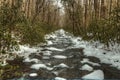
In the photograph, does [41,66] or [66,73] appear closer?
[66,73]

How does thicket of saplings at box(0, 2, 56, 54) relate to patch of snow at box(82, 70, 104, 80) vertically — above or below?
above

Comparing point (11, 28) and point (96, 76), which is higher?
point (11, 28)

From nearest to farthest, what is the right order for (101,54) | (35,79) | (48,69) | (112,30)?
(35,79)
(48,69)
(112,30)
(101,54)

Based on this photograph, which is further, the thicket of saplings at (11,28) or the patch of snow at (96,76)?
the thicket of saplings at (11,28)

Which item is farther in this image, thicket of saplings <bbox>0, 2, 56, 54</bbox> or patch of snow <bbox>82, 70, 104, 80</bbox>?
thicket of saplings <bbox>0, 2, 56, 54</bbox>

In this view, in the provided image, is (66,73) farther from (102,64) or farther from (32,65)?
(102,64)

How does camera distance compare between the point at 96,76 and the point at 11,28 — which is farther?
the point at 11,28

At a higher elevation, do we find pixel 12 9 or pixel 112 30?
pixel 12 9

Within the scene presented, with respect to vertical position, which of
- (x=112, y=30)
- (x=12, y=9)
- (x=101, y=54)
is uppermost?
(x=12, y=9)

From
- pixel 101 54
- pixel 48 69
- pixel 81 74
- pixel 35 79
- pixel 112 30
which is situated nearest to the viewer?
pixel 35 79

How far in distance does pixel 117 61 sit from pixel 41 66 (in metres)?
3.16

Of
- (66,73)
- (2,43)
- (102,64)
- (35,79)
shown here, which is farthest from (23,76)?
(102,64)

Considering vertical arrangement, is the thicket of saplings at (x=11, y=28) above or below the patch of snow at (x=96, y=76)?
above

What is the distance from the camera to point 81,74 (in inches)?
331
